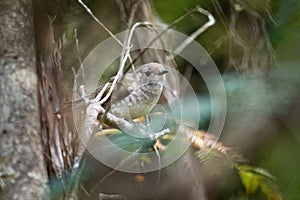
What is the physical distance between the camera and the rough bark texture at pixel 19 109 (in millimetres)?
866

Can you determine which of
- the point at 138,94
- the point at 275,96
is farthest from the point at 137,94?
the point at 275,96

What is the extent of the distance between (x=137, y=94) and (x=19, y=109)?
27cm

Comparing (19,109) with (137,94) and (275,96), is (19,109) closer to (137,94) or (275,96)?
(137,94)

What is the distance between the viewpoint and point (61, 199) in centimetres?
82

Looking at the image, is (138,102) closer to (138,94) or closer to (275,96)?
(138,94)

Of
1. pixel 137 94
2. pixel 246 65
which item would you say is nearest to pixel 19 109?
pixel 137 94

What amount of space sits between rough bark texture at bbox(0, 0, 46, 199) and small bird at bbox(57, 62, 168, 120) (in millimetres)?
159

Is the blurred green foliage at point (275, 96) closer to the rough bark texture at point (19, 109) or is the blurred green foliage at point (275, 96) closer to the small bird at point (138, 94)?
Answer: the small bird at point (138, 94)

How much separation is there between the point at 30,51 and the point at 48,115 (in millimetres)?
137

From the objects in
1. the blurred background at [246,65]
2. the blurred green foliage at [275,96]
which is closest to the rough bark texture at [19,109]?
the blurred background at [246,65]

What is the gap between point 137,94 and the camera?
0.79 m

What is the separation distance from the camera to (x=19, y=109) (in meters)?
0.94

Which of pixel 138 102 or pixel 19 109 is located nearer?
pixel 138 102

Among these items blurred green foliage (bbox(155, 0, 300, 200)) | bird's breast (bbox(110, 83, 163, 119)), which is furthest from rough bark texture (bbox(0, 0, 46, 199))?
blurred green foliage (bbox(155, 0, 300, 200))
